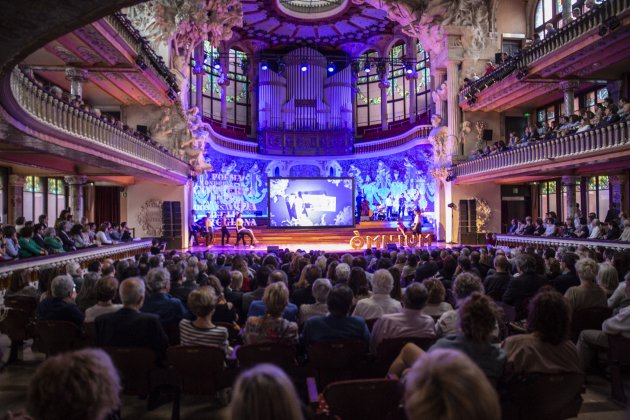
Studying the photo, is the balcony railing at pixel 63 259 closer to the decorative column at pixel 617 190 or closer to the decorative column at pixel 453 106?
the decorative column at pixel 453 106

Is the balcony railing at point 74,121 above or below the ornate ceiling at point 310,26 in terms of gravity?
below

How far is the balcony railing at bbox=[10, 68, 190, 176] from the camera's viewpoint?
8.45 meters

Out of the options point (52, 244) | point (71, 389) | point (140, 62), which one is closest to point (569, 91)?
Result: point (140, 62)

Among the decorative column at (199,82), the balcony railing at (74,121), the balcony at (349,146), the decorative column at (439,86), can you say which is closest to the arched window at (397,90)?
the balcony at (349,146)

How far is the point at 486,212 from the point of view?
22.6m

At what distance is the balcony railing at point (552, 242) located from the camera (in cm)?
1132

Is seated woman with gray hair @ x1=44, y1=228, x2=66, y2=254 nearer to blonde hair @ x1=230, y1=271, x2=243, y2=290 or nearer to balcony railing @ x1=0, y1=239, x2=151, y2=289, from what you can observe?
balcony railing @ x1=0, y1=239, x2=151, y2=289

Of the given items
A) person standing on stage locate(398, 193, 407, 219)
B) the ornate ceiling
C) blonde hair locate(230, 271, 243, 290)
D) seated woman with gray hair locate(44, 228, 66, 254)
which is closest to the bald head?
blonde hair locate(230, 271, 243, 290)

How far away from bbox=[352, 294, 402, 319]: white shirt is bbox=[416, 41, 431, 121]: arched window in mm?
24699

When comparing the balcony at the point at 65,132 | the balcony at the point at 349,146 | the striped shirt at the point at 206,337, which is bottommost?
the striped shirt at the point at 206,337

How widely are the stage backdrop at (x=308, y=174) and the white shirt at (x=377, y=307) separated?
21.1m

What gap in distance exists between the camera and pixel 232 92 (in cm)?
3203

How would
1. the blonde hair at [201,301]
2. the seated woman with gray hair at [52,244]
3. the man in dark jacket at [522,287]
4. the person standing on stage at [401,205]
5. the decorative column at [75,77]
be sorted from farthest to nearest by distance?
the person standing on stage at [401,205] → the decorative column at [75,77] → the seated woman with gray hair at [52,244] → the man in dark jacket at [522,287] → the blonde hair at [201,301]

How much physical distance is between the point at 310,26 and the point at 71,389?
102 ft
